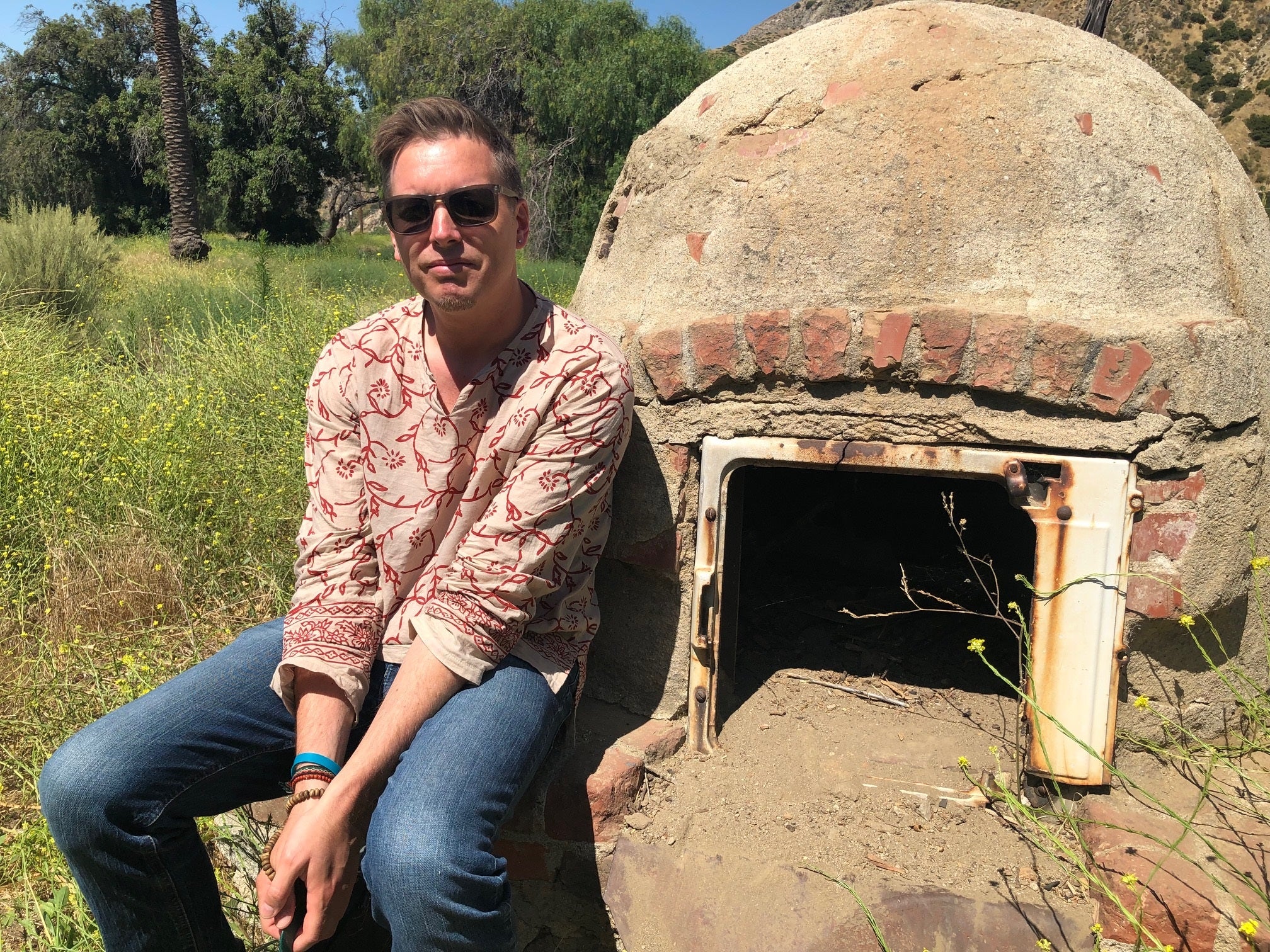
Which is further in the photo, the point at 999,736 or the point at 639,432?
the point at 999,736

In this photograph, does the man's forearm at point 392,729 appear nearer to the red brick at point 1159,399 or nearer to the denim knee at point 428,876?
the denim knee at point 428,876

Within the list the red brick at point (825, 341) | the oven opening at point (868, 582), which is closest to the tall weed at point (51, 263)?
the oven opening at point (868, 582)

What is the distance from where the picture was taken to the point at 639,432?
2.25m

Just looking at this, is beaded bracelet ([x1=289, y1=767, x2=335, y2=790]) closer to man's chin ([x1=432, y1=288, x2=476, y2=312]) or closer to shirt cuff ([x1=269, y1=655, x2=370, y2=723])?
shirt cuff ([x1=269, y1=655, x2=370, y2=723])

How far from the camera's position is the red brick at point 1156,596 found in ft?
6.46

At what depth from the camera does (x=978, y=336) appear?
1.96 m

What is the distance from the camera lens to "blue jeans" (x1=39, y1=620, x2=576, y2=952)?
4.96 feet

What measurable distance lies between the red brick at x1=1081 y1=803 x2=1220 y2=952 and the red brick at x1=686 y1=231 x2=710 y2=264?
160 centimetres

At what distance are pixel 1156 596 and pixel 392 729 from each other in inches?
65.0

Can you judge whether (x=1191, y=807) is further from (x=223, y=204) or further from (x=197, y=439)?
(x=223, y=204)

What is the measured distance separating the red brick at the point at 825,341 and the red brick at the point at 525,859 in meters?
1.30

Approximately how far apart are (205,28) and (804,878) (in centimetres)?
2916

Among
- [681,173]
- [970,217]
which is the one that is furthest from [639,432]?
[970,217]

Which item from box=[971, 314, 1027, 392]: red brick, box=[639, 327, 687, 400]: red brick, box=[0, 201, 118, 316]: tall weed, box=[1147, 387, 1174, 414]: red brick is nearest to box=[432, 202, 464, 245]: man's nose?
box=[639, 327, 687, 400]: red brick
